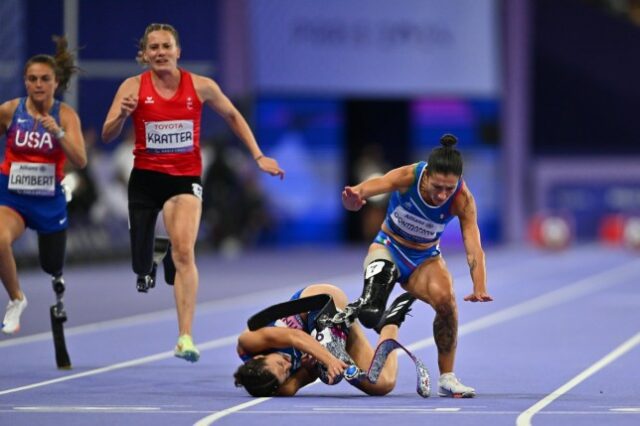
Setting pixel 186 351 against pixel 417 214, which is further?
pixel 186 351

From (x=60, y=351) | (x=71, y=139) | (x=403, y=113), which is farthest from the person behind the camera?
(x=403, y=113)

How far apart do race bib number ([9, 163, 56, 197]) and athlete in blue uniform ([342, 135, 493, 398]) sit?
7.56ft

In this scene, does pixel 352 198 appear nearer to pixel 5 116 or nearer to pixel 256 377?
pixel 256 377

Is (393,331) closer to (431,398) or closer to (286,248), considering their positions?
(431,398)

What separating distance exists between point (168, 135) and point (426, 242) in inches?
70.2

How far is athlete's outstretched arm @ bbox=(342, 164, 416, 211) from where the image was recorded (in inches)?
340

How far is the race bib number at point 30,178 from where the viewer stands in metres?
10.2

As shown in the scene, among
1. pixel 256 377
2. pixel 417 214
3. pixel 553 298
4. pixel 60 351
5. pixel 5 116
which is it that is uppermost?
pixel 5 116

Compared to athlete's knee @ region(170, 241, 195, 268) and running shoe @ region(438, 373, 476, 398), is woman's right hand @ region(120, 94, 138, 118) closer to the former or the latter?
athlete's knee @ region(170, 241, 195, 268)

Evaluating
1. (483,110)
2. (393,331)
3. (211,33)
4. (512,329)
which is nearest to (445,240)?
(483,110)

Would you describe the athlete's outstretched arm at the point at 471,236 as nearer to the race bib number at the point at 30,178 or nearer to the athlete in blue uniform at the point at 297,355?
the athlete in blue uniform at the point at 297,355

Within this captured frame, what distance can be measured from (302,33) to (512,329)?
1359 cm

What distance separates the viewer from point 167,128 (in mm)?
9828

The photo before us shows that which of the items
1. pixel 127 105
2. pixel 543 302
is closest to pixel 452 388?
pixel 127 105
